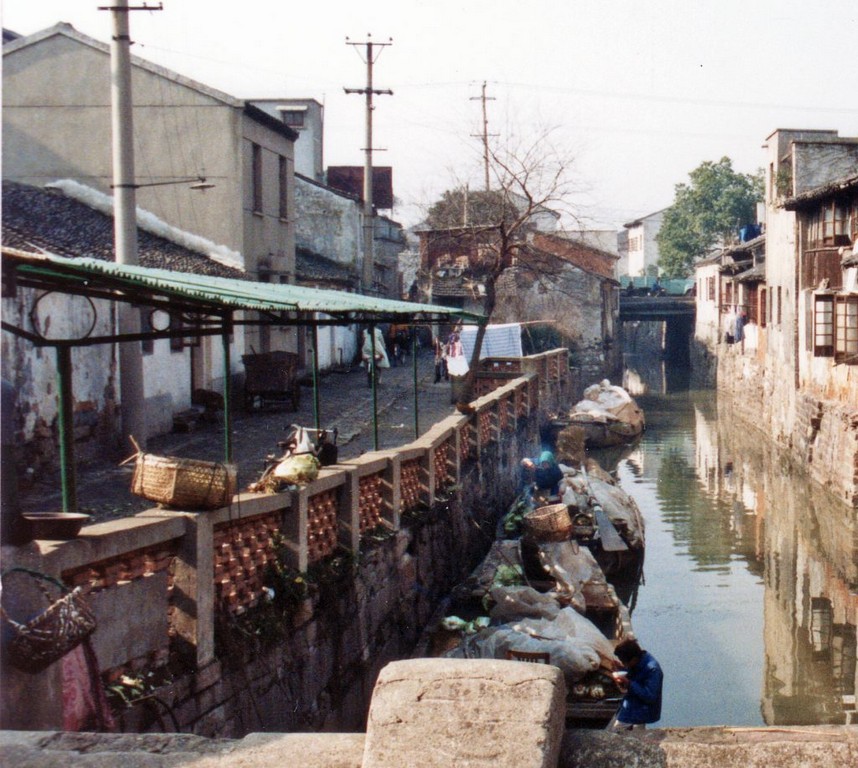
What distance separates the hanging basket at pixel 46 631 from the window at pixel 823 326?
797 inches

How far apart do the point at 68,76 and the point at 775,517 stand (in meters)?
16.7

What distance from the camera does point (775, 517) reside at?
21656mm

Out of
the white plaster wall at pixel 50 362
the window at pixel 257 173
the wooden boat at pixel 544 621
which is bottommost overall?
the wooden boat at pixel 544 621

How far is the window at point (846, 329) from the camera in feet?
69.8

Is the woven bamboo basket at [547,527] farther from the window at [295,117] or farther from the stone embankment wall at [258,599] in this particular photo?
the window at [295,117]

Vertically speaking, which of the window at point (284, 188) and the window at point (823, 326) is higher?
the window at point (284, 188)

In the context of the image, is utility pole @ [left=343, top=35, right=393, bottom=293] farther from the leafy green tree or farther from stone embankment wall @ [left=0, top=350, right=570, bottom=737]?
the leafy green tree

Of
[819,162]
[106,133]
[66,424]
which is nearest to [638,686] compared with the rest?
[66,424]

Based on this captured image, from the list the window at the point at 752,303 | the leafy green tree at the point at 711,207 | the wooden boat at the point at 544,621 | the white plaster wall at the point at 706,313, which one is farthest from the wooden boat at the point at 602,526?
the leafy green tree at the point at 711,207

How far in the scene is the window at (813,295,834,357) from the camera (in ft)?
73.7

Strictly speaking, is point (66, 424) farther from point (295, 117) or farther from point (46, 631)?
point (295, 117)

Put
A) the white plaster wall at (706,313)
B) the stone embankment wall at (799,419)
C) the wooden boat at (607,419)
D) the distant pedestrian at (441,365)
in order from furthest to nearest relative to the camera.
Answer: the white plaster wall at (706,313) → the wooden boat at (607,419) → the distant pedestrian at (441,365) → the stone embankment wall at (799,419)

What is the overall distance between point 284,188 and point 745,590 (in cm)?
1496

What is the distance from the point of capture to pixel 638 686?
8133mm
